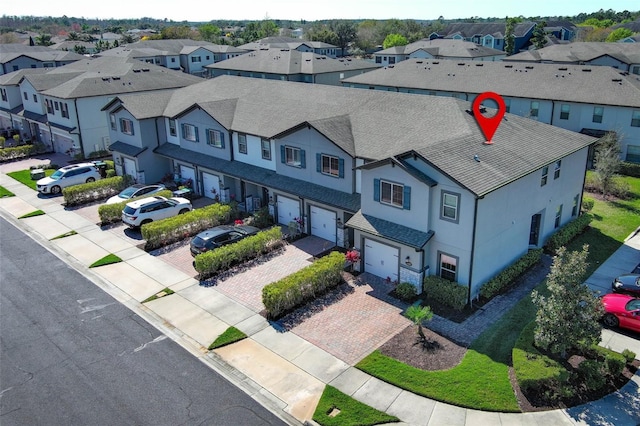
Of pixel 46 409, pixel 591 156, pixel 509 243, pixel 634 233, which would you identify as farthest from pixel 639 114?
pixel 46 409

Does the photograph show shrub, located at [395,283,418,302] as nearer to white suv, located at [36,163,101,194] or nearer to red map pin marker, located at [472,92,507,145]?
red map pin marker, located at [472,92,507,145]

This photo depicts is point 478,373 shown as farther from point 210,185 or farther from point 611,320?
point 210,185

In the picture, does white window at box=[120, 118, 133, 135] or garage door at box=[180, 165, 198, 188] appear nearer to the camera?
garage door at box=[180, 165, 198, 188]

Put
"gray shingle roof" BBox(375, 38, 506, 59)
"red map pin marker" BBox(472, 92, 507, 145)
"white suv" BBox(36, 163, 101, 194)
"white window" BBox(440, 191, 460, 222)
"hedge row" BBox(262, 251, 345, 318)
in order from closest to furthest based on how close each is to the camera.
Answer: "white window" BBox(440, 191, 460, 222) → "hedge row" BBox(262, 251, 345, 318) → "red map pin marker" BBox(472, 92, 507, 145) → "white suv" BBox(36, 163, 101, 194) → "gray shingle roof" BBox(375, 38, 506, 59)

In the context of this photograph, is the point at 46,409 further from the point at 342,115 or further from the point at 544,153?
the point at 544,153

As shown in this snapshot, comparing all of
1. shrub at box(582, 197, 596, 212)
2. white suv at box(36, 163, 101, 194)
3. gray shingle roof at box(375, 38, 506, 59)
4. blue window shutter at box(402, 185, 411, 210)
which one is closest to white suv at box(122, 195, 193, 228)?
white suv at box(36, 163, 101, 194)

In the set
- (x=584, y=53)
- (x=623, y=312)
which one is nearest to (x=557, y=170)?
(x=623, y=312)

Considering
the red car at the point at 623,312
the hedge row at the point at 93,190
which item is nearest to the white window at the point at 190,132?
the hedge row at the point at 93,190
